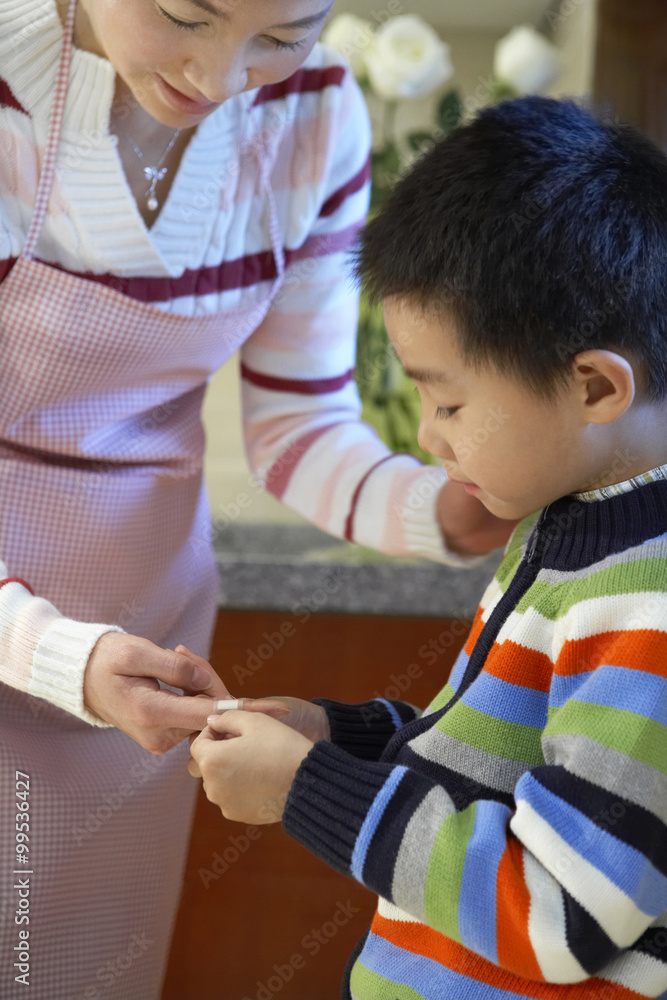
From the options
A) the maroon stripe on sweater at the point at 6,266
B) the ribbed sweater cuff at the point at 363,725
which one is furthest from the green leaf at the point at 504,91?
the ribbed sweater cuff at the point at 363,725

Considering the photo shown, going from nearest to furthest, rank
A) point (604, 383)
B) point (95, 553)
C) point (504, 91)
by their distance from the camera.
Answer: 1. point (604, 383)
2. point (95, 553)
3. point (504, 91)

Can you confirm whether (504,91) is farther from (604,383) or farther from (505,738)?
(505,738)

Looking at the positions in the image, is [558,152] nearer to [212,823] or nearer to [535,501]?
[535,501]

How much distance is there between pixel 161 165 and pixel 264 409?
271mm

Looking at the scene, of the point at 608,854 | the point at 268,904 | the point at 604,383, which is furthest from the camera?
the point at 268,904

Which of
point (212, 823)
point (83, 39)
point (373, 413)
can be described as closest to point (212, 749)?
point (83, 39)

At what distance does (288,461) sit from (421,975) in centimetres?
54

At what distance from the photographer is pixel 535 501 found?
686mm

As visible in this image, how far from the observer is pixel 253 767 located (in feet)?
2.19

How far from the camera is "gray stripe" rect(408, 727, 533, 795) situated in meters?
0.64

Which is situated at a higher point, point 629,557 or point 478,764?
point 629,557

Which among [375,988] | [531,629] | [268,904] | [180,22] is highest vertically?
[180,22]

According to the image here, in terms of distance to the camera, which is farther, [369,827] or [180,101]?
[180,101]

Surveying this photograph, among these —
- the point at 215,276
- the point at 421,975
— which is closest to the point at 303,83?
the point at 215,276
